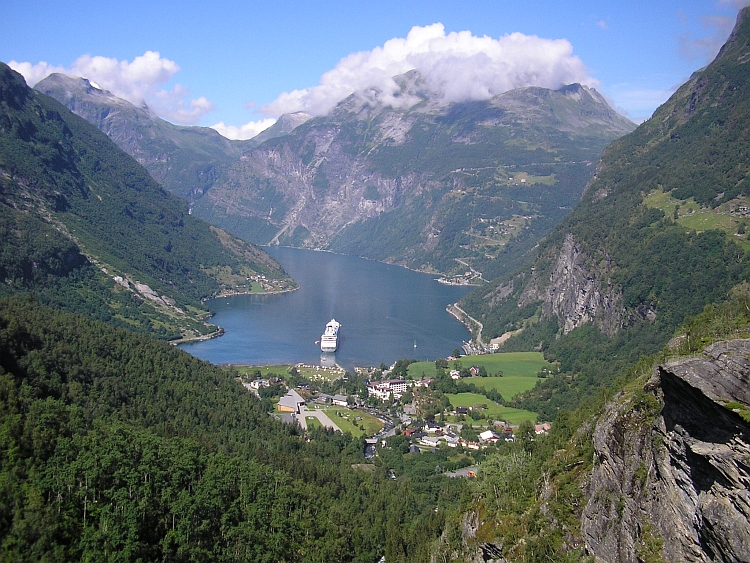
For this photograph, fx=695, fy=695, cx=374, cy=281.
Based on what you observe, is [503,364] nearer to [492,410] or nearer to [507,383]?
[507,383]

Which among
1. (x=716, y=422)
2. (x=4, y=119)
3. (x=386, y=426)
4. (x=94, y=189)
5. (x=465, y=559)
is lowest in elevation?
(x=386, y=426)

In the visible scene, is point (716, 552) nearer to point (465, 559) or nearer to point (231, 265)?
point (465, 559)

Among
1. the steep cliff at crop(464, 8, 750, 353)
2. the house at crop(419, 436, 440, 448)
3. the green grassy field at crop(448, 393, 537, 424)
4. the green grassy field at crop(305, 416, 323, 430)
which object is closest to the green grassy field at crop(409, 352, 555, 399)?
the green grassy field at crop(448, 393, 537, 424)

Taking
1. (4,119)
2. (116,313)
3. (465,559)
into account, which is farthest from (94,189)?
(465,559)

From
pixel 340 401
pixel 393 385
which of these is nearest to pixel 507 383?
pixel 393 385

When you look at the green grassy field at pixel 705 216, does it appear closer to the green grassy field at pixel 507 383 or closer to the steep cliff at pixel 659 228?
the steep cliff at pixel 659 228

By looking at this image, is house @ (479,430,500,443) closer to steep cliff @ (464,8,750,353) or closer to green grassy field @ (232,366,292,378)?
steep cliff @ (464,8,750,353)
